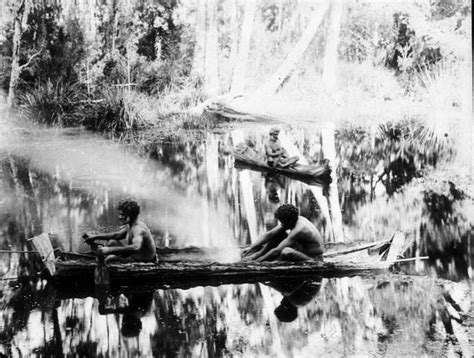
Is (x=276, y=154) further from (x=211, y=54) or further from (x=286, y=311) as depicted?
(x=286, y=311)

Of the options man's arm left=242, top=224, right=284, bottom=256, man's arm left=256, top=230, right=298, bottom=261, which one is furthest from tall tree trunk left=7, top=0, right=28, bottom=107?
man's arm left=256, top=230, right=298, bottom=261

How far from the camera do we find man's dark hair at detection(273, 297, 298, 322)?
452 cm

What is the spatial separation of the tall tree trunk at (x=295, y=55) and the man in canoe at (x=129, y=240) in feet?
4.48

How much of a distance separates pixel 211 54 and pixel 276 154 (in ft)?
2.86

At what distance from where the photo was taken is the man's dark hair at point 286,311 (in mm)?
4516

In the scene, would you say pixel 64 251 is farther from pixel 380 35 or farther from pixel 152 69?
pixel 380 35

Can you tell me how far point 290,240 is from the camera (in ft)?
15.5

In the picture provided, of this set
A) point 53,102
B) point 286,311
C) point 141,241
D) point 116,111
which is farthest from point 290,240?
point 53,102

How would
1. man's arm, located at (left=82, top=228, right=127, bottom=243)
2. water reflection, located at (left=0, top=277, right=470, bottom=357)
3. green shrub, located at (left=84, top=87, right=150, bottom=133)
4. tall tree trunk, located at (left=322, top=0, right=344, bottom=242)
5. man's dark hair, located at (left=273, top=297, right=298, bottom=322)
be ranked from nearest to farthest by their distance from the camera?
water reflection, located at (left=0, top=277, right=470, bottom=357), man's dark hair, located at (left=273, top=297, right=298, bottom=322), man's arm, located at (left=82, top=228, right=127, bottom=243), green shrub, located at (left=84, top=87, right=150, bottom=133), tall tree trunk, located at (left=322, top=0, right=344, bottom=242)

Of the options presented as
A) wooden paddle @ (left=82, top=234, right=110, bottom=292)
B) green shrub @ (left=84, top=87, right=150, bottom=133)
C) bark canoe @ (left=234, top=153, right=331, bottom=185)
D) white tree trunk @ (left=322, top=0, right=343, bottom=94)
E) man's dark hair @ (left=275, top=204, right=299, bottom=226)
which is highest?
white tree trunk @ (left=322, top=0, right=343, bottom=94)

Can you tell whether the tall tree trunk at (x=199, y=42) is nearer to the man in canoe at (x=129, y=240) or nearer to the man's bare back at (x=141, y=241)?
the man in canoe at (x=129, y=240)

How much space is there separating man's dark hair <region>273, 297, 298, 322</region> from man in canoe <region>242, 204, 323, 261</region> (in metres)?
0.30

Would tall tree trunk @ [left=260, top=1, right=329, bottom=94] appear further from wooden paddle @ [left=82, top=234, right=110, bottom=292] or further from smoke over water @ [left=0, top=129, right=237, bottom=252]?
wooden paddle @ [left=82, top=234, right=110, bottom=292]

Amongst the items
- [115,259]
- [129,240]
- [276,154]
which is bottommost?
[115,259]
